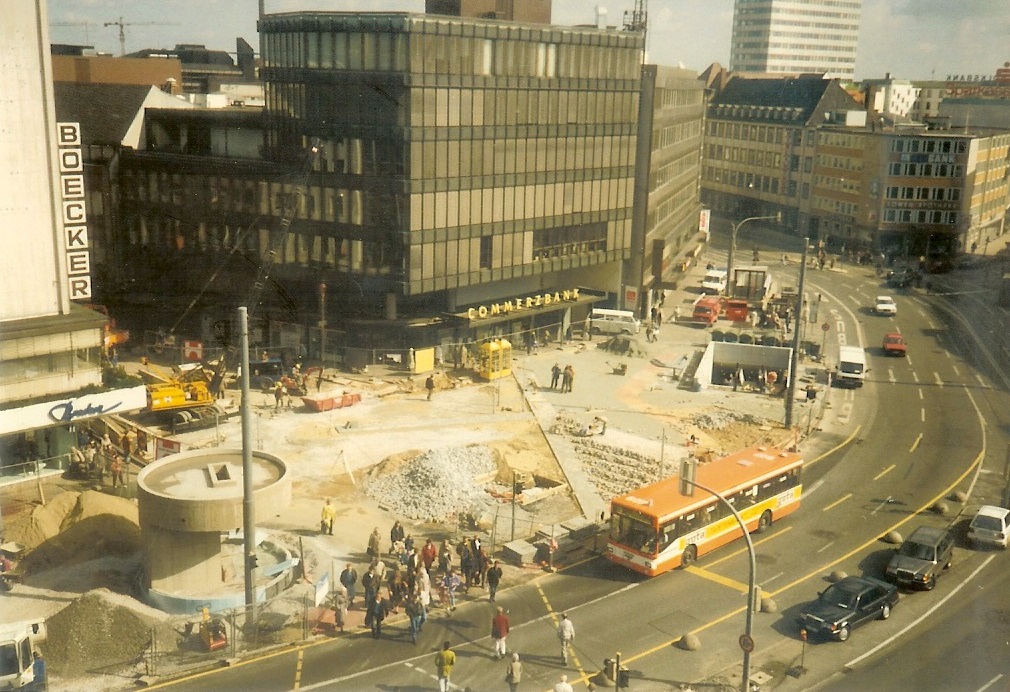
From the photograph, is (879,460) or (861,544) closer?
(861,544)

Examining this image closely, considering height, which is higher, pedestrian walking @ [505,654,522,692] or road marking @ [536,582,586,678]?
pedestrian walking @ [505,654,522,692]

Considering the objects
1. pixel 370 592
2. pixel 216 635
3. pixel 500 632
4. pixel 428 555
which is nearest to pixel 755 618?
pixel 500 632

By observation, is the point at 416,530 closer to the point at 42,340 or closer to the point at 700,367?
the point at 42,340

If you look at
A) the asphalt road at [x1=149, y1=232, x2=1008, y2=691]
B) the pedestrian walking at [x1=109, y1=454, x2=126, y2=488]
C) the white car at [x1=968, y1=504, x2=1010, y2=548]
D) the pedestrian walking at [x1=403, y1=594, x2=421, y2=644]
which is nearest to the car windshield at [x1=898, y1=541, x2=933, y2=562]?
the asphalt road at [x1=149, y1=232, x2=1008, y2=691]

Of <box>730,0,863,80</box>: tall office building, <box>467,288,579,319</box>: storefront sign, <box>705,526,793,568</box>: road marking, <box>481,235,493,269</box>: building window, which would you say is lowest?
<box>705,526,793,568</box>: road marking

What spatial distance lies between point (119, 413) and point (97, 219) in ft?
96.0

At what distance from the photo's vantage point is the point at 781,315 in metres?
75.9

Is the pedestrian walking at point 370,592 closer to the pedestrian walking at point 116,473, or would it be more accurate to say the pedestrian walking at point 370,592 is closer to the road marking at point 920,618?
the road marking at point 920,618

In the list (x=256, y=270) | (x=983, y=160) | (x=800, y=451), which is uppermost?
(x=983, y=160)

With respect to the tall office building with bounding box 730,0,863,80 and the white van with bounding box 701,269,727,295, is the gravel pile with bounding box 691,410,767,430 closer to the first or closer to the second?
the tall office building with bounding box 730,0,863,80

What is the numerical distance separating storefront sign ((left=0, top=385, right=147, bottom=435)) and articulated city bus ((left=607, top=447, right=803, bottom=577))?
22023mm

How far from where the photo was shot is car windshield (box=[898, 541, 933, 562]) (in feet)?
113

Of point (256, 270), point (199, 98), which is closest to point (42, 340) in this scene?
point (256, 270)

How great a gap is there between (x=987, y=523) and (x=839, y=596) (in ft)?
34.2
